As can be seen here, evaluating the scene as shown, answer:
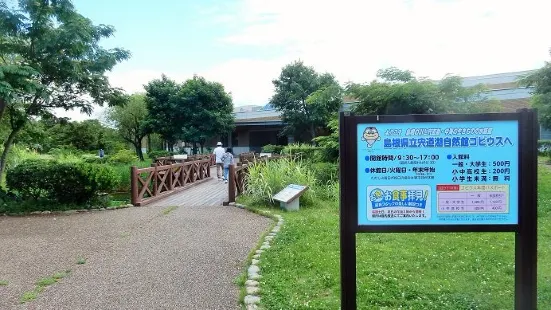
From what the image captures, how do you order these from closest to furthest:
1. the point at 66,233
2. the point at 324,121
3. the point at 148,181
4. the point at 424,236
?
the point at 424,236 < the point at 66,233 < the point at 148,181 < the point at 324,121

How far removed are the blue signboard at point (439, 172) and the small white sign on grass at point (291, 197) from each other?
5616 millimetres

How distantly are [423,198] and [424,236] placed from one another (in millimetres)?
3286

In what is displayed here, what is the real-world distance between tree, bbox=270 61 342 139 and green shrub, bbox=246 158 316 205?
56.1ft

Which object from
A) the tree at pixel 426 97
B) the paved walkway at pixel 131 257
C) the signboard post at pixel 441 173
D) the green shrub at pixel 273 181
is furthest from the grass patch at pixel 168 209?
the signboard post at pixel 441 173

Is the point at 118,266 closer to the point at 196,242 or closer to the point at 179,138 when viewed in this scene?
the point at 196,242

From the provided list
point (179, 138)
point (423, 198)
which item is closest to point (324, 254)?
point (423, 198)

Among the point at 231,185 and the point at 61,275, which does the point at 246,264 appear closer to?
the point at 61,275

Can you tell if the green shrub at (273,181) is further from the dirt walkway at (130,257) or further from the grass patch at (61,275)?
the grass patch at (61,275)

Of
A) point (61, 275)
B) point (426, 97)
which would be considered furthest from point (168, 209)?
Result: point (426, 97)

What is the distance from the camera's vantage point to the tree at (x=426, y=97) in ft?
32.7

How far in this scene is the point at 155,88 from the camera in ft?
91.8

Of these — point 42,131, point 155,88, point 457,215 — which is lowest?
point 457,215

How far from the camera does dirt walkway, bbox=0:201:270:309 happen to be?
12.7 feet

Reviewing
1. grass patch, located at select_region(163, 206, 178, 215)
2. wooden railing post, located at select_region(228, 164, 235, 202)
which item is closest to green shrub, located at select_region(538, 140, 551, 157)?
wooden railing post, located at select_region(228, 164, 235, 202)
